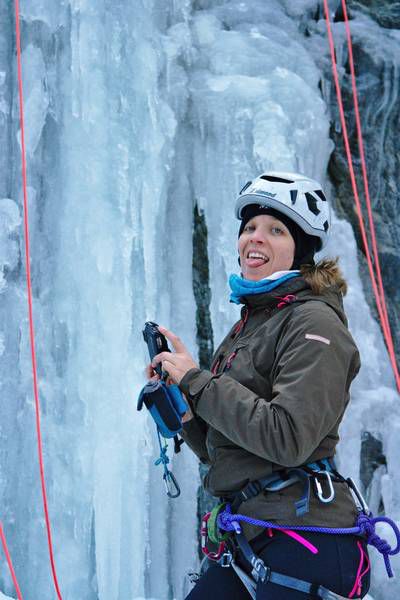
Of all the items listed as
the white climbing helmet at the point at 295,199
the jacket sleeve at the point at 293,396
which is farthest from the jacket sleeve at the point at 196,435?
the white climbing helmet at the point at 295,199

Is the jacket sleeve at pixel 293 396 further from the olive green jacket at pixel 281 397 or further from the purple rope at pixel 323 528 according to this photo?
the purple rope at pixel 323 528

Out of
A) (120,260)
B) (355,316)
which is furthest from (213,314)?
(355,316)

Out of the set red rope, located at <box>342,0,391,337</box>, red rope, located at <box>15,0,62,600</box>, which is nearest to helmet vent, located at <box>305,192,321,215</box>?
red rope, located at <box>15,0,62,600</box>

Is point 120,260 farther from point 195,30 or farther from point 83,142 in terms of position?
point 195,30

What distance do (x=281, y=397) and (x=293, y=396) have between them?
2cm

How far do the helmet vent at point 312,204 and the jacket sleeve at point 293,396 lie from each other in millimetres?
303

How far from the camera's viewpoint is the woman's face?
1.60 m

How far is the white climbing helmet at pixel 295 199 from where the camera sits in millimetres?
1619

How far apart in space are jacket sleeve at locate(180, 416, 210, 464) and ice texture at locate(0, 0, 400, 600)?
210 cm

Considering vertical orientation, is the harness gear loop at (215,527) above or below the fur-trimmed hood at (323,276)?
below

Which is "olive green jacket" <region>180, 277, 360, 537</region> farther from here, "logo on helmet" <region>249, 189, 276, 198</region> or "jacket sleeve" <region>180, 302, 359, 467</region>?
"logo on helmet" <region>249, 189, 276, 198</region>

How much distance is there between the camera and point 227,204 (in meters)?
4.39

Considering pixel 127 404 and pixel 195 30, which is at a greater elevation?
pixel 195 30

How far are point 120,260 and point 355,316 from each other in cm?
156
